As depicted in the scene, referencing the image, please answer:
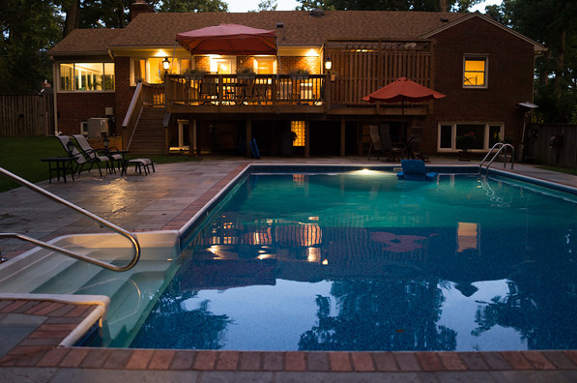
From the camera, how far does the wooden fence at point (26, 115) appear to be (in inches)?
966

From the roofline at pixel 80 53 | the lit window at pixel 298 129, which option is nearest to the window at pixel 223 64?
the lit window at pixel 298 129

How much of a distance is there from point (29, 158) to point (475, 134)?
15.5 m

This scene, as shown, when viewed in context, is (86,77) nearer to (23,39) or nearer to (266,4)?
(23,39)

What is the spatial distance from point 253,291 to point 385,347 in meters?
1.49

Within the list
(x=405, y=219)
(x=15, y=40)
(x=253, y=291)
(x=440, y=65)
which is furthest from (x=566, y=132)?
(x=15, y=40)

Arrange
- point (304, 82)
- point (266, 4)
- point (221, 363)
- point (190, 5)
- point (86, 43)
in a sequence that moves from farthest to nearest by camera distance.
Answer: point (266, 4)
point (190, 5)
point (86, 43)
point (304, 82)
point (221, 363)

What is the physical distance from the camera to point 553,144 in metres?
15.6

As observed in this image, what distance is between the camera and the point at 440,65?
19.2 meters

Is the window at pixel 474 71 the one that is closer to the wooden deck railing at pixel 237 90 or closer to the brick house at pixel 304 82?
the brick house at pixel 304 82

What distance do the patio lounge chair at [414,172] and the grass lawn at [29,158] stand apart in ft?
22.7

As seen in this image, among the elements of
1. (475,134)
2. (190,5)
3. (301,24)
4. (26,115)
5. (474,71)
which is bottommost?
(475,134)

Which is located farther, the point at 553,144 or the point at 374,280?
the point at 553,144

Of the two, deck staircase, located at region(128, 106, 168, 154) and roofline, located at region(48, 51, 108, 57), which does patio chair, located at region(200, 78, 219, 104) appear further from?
roofline, located at region(48, 51, 108, 57)

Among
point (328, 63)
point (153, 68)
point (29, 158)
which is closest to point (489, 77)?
point (328, 63)
